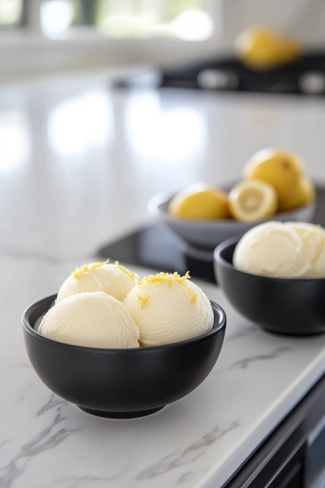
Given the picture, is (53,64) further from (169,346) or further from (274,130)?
(169,346)

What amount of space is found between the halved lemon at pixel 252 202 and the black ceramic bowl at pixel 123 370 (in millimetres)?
441

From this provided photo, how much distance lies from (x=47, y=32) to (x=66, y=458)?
10.2 feet

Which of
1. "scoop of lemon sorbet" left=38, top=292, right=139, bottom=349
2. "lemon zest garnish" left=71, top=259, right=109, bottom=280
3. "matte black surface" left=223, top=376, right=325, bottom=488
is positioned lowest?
"matte black surface" left=223, top=376, right=325, bottom=488

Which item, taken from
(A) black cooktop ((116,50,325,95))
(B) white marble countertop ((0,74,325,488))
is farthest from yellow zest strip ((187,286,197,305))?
(A) black cooktop ((116,50,325,95))

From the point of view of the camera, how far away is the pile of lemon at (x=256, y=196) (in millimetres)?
975

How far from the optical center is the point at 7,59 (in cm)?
312

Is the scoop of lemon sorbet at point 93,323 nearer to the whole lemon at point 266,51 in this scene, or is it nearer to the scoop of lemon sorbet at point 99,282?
the scoop of lemon sorbet at point 99,282

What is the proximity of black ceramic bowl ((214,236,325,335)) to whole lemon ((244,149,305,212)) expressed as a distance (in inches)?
14.1

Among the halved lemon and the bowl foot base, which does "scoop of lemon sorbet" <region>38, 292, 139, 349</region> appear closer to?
the bowl foot base

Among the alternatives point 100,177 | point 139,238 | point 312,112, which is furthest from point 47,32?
point 139,238

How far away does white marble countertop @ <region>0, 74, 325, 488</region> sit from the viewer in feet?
1.67

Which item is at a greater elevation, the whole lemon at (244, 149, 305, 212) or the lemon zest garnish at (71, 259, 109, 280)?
the lemon zest garnish at (71, 259, 109, 280)

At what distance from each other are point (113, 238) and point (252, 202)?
228mm

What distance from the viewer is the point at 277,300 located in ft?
2.17
